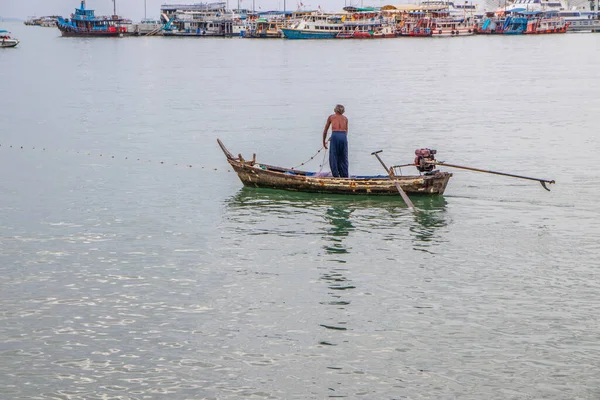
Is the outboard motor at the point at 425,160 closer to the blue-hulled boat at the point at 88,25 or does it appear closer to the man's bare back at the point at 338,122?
the man's bare back at the point at 338,122

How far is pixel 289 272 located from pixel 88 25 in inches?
6498

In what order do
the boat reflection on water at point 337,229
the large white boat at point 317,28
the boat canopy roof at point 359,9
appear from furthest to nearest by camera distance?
1. the boat canopy roof at point 359,9
2. the large white boat at point 317,28
3. the boat reflection on water at point 337,229

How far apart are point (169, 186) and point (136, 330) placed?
11.9m

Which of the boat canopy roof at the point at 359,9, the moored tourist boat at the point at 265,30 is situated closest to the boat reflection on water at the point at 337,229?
the moored tourist boat at the point at 265,30

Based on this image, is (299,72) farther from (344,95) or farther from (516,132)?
(516,132)

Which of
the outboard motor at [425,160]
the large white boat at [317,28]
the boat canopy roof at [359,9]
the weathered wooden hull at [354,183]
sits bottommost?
the weathered wooden hull at [354,183]

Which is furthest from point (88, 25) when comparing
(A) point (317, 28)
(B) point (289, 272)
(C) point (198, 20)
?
(B) point (289, 272)

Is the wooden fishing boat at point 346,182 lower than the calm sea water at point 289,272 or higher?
higher

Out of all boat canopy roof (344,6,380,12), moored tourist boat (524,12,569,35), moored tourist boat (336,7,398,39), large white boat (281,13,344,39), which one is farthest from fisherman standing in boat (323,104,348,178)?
moored tourist boat (524,12,569,35)

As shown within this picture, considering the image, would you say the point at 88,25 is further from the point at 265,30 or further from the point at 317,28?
the point at 317,28

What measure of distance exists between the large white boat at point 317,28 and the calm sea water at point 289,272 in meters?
128

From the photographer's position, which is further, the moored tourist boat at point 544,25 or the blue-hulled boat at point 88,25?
the moored tourist boat at point 544,25

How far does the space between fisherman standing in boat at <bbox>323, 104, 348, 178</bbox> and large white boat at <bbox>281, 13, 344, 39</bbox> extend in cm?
14404

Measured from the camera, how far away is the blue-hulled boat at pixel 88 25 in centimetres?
16975
